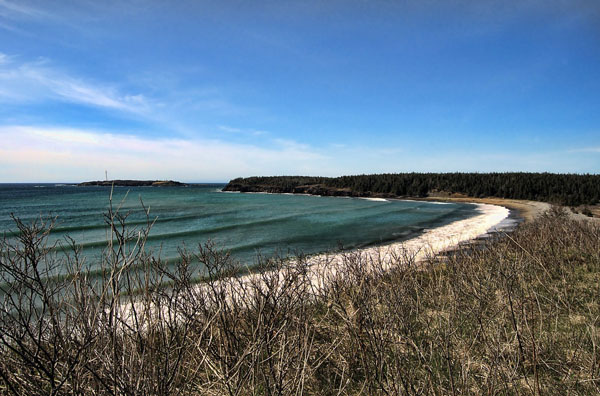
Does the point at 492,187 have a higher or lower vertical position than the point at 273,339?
higher

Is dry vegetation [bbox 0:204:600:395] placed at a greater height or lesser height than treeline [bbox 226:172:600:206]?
lesser

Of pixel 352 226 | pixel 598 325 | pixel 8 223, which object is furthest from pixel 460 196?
pixel 8 223

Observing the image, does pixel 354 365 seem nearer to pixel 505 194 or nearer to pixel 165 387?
pixel 165 387

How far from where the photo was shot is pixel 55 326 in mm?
2057

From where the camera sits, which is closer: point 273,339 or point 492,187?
point 273,339

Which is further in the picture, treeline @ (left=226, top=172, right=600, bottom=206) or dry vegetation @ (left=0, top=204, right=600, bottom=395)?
treeline @ (left=226, top=172, right=600, bottom=206)

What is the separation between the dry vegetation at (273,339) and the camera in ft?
7.01

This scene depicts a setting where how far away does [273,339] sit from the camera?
7.54ft

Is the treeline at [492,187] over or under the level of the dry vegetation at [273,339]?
over

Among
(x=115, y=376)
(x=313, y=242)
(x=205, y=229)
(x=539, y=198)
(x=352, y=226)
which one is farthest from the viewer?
(x=539, y=198)

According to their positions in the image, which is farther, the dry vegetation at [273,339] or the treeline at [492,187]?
the treeline at [492,187]

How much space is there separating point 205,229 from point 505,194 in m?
58.3

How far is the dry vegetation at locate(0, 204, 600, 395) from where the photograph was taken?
7.01 feet

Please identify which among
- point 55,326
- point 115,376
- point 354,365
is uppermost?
point 55,326
